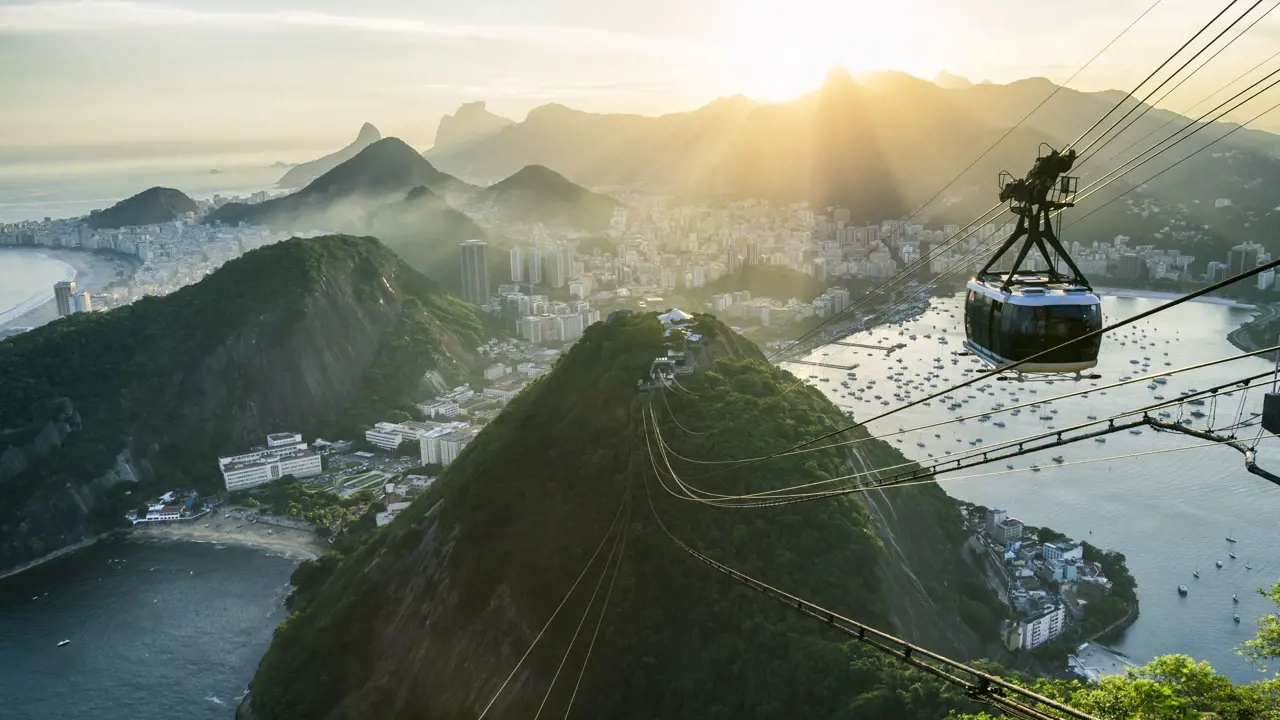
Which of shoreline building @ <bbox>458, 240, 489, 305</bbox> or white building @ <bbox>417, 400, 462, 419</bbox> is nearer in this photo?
white building @ <bbox>417, 400, 462, 419</bbox>

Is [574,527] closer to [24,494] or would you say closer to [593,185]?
[24,494]

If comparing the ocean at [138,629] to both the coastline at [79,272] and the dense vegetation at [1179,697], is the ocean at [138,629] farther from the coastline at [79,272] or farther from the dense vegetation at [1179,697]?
the coastline at [79,272]

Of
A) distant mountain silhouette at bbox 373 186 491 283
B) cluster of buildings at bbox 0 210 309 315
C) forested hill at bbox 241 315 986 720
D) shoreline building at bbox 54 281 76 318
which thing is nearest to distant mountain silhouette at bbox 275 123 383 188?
cluster of buildings at bbox 0 210 309 315

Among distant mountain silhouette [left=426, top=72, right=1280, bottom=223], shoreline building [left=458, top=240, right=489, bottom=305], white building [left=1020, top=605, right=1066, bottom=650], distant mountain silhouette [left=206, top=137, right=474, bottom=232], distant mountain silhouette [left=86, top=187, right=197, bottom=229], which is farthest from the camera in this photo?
distant mountain silhouette [left=86, top=187, right=197, bottom=229]

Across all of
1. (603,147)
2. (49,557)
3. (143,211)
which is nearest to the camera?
(49,557)

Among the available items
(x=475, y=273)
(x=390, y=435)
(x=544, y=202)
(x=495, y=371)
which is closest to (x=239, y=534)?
(x=390, y=435)

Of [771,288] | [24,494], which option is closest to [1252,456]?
[24,494]

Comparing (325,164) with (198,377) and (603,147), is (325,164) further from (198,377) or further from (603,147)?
(198,377)

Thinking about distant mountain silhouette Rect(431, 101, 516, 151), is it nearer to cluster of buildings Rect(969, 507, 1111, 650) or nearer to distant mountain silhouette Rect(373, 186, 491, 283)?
distant mountain silhouette Rect(373, 186, 491, 283)
